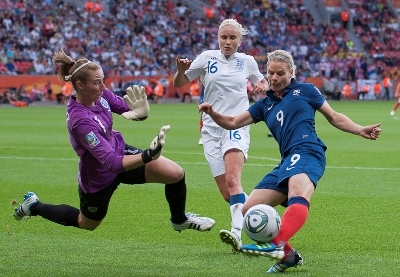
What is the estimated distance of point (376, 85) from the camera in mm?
48656

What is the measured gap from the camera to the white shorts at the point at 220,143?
8.41 meters

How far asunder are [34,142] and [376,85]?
3180 centimetres

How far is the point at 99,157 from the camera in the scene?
665 cm

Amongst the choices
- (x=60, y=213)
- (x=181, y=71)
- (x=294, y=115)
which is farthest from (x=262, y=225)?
(x=181, y=71)

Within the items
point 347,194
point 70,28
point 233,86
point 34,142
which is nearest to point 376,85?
point 70,28

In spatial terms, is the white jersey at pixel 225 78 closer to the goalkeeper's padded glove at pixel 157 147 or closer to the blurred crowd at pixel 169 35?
the goalkeeper's padded glove at pixel 157 147

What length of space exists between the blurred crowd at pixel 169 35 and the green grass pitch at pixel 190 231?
25.6m

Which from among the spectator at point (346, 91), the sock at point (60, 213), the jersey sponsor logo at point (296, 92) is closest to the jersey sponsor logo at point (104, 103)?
the sock at point (60, 213)

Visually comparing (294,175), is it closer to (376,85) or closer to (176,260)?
(176,260)

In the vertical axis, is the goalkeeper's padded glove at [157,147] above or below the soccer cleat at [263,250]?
above

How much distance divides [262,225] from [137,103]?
1.78m

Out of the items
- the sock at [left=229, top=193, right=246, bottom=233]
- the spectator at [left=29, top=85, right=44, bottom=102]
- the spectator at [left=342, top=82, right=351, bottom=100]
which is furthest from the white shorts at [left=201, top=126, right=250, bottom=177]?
the spectator at [left=342, top=82, right=351, bottom=100]

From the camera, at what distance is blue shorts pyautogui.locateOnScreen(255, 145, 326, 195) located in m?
6.54

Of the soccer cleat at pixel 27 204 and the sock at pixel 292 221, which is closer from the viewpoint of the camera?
the sock at pixel 292 221
